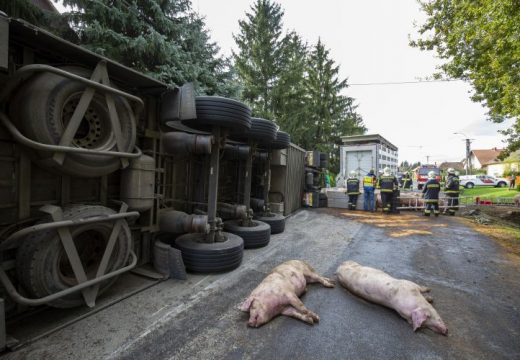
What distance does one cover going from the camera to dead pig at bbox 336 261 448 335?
2.48 metres

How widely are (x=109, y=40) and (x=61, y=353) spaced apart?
27.2 ft

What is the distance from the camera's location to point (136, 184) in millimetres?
3223

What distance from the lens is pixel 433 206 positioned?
374 inches

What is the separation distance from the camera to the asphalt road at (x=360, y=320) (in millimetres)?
2146

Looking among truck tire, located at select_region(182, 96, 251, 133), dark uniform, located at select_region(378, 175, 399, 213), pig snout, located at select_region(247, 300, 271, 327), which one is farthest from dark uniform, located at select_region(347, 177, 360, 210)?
pig snout, located at select_region(247, 300, 271, 327)

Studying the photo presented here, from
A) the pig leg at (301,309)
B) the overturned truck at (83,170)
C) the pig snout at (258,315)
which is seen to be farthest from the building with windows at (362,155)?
the pig snout at (258,315)

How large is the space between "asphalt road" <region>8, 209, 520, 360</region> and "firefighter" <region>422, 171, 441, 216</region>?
5.19 meters

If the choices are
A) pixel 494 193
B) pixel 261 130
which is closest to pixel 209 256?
pixel 261 130

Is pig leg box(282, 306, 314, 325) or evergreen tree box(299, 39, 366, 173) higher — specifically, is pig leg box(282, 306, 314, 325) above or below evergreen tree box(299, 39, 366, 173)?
below

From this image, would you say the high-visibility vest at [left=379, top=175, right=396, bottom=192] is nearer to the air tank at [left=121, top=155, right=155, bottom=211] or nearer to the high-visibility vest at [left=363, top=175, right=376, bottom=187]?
the high-visibility vest at [left=363, top=175, right=376, bottom=187]

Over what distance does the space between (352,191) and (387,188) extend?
136 cm

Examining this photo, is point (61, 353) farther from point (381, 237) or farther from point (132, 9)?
point (132, 9)

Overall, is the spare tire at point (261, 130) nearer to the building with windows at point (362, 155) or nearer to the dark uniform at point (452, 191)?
the dark uniform at point (452, 191)

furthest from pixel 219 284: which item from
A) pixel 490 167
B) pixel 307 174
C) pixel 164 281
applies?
pixel 490 167
